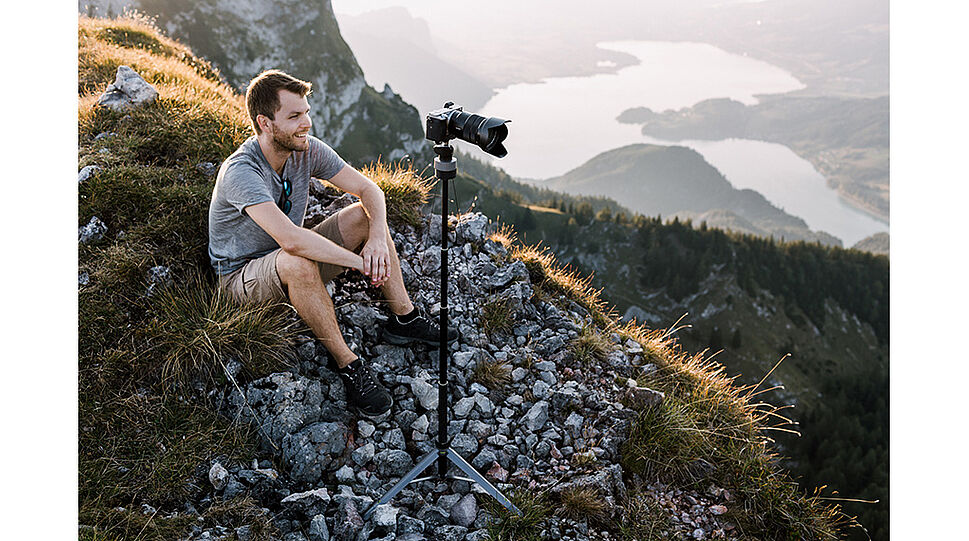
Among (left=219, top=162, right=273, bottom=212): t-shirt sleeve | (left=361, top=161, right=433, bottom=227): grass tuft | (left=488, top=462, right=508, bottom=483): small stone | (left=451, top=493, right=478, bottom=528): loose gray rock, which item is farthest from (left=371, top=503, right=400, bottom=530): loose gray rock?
(left=361, top=161, right=433, bottom=227): grass tuft

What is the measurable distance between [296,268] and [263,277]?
49 cm

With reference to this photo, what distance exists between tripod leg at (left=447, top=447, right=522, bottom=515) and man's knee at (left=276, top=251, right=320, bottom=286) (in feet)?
5.71

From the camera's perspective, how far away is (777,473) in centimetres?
561

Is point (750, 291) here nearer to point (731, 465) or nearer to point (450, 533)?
point (731, 465)

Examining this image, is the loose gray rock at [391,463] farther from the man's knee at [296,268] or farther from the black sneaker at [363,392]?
the man's knee at [296,268]

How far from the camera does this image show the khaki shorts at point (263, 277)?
4.64m

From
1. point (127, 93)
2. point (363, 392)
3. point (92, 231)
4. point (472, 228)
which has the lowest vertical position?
point (363, 392)

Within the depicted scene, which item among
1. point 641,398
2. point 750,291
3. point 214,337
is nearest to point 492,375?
point 641,398

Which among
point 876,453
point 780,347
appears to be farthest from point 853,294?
point 876,453

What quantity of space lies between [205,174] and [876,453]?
87.1 m

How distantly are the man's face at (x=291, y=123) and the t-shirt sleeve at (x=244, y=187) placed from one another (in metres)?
0.33

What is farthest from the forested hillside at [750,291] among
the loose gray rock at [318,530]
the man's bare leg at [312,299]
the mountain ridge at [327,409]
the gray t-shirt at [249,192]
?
the loose gray rock at [318,530]

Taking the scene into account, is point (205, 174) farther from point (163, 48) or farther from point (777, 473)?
point (163, 48)

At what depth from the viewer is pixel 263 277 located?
185 inches
